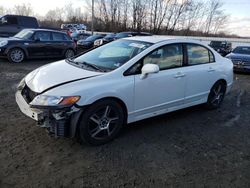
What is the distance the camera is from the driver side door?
3.93 meters

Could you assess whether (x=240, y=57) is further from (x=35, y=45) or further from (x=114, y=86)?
(x=114, y=86)

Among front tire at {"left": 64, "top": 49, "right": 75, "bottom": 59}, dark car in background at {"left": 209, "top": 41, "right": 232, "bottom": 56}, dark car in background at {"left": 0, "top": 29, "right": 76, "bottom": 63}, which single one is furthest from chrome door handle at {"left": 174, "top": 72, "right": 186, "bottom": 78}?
dark car in background at {"left": 209, "top": 41, "right": 232, "bottom": 56}

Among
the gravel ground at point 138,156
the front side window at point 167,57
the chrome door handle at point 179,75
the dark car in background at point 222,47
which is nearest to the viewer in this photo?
the gravel ground at point 138,156

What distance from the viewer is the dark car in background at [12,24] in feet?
49.0

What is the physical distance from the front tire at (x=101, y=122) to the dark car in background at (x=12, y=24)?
13560 millimetres

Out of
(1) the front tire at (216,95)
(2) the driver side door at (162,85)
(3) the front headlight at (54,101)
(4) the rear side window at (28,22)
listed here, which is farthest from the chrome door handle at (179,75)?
(4) the rear side window at (28,22)

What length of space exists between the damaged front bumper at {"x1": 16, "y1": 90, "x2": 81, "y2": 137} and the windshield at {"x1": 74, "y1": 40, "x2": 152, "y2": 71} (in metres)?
0.95

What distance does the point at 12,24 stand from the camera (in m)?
15.1

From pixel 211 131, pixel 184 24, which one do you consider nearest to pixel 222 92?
pixel 211 131

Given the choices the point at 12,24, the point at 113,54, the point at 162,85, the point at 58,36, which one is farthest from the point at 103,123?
the point at 12,24

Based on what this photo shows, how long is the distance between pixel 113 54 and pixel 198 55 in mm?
1749

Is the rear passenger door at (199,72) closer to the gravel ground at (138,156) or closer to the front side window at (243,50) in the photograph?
the gravel ground at (138,156)

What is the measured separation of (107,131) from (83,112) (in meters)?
0.57

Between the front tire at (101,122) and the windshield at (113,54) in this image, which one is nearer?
the front tire at (101,122)
